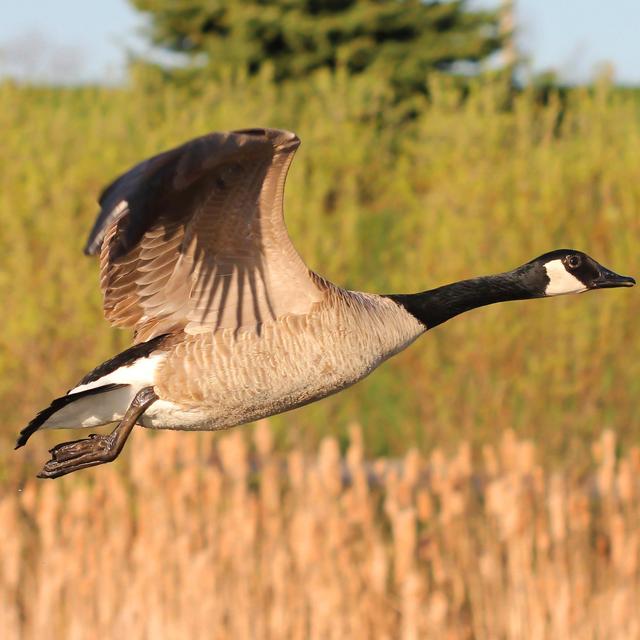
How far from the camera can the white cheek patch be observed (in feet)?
15.5

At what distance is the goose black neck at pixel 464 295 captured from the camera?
4.45 metres

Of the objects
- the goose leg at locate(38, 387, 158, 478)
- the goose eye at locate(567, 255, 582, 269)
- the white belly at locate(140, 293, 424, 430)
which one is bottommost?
the goose leg at locate(38, 387, 158, 478)

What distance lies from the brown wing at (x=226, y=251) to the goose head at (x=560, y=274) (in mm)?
1045

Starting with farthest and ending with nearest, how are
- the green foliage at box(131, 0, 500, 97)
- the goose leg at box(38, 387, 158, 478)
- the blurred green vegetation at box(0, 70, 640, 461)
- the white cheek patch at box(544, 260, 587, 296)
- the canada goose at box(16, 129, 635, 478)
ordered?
the green foliage at box(131, 0, 500, 97) < the blurred green vegetation at box(0, 70, 640, 461) < the white cheek patch at box(544, 260, 587, 296) < the goose leg at box(38, 387, 158, 478) < the canada goose at box(16, 129, 635, 478)

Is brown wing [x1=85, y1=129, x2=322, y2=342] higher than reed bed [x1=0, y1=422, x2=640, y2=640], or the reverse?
brown wing [x1=85, y1=129, x2=322, y2=342]

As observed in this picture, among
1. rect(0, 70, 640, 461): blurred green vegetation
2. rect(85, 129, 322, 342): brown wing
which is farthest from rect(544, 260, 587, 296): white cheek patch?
rect(0, 70, 640, 461): blurred green vegetation

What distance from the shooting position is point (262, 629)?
6.90 metres

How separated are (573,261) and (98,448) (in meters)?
1.95

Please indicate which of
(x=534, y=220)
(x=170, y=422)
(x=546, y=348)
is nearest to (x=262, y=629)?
(x=170, y=422)

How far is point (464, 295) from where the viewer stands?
455 cm

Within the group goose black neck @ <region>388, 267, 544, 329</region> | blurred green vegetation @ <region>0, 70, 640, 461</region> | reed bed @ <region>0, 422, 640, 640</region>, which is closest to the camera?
goose black neck @ <region>388, 267, 544, 329</region>

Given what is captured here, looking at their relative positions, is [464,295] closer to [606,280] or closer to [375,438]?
[606,280]

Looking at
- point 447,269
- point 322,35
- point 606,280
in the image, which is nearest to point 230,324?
point 606,280

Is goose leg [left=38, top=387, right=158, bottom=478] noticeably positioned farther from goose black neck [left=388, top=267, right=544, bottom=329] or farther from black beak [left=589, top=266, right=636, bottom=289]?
black beak [left=589, top=266, right=636, bottom=289]
